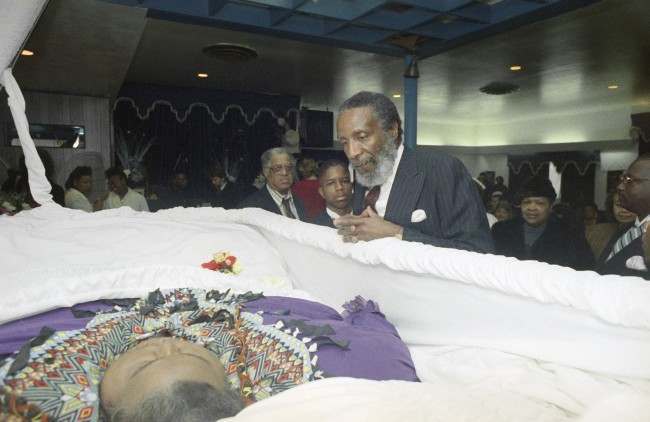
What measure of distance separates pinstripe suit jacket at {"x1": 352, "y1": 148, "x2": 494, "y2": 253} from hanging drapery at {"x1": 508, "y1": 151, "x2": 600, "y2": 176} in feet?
37.0

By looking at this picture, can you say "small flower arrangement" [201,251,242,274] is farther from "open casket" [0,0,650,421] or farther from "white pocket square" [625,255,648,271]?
"white pocket square" [625,255,648,271]

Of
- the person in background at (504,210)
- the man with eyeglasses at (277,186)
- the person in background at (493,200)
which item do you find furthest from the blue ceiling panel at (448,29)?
the man with eyeglasses at (277,186)

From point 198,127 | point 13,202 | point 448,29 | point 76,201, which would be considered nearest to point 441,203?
point 448,29

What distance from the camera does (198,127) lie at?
8.44 meters

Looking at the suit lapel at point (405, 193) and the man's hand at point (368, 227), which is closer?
the man's hand at point (368, 227)

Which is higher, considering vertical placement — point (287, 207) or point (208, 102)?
point (208, 102)

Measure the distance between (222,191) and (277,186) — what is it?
4.81 m

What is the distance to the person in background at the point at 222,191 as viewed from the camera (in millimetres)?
6348

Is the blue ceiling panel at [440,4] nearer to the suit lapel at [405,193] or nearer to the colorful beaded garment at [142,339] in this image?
the suit lapel at [405,193]

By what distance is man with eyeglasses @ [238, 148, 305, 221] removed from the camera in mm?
3146

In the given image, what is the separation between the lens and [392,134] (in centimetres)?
183

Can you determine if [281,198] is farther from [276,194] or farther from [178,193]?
[178,193]

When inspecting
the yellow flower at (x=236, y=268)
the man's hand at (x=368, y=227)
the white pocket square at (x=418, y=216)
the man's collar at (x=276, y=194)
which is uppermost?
the man's collar at (x=276, y=194)

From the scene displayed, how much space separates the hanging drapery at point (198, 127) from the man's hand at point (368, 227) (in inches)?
283
